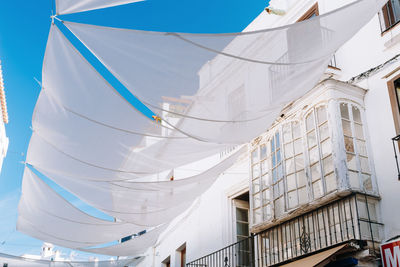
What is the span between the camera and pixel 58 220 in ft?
26.5

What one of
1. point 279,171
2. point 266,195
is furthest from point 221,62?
point 266,195

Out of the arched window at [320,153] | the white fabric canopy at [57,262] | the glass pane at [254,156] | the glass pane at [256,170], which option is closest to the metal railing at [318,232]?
the arched window at [320,153]

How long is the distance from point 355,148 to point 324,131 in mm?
496

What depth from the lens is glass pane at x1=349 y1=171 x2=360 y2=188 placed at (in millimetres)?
5852

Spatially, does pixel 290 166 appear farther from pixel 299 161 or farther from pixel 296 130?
pixel 296 130

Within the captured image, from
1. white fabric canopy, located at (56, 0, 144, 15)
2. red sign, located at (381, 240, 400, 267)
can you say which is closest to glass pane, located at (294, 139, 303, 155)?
red sign, located at (381, 240, 400, 267)

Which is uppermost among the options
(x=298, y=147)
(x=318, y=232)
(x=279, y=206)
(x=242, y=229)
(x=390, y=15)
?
(x=390, y=15)

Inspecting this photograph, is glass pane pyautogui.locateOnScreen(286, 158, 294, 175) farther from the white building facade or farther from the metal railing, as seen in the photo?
the metal railing

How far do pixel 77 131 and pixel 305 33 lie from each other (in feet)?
8.62

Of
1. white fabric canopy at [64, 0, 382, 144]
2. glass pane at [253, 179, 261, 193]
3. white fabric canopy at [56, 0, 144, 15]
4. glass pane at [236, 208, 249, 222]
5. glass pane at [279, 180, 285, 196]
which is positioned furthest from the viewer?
glass pane at [236, 208, 249, 222]

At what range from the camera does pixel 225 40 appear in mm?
3797

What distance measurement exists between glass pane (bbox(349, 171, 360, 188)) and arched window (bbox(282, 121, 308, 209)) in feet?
2.53

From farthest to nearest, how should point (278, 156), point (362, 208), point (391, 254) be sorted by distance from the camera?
point (278, 156) → point (362, 208) → point (391, 254)

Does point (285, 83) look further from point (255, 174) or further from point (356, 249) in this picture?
point (255, 174)
